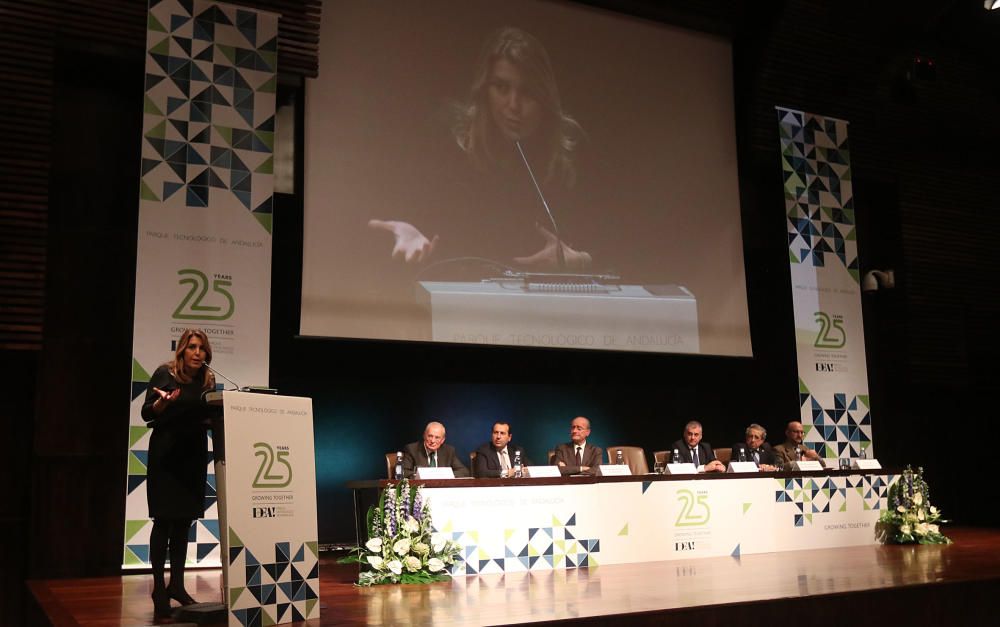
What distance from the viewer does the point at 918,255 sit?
998 centimetres

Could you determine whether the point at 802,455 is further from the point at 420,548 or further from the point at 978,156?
the point at 978,156

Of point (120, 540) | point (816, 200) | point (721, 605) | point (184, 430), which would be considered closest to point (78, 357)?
point (120, 540)

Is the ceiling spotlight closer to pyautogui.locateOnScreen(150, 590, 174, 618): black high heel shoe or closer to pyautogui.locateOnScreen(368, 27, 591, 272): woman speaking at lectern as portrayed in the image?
pyautogui.locateOnScreen(368, 27, 591, 272): woman speaking at lectern

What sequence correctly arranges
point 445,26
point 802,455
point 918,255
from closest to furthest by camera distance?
point 802,455 < point 445,26 < point 918,255

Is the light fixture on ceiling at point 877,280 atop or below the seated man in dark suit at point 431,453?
atop

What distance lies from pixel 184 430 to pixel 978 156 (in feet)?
33.1

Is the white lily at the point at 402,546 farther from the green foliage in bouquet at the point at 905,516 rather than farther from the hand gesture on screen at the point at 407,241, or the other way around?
the green foliage in bouquet at the point at 905,516

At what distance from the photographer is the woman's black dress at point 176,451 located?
3.73 metres

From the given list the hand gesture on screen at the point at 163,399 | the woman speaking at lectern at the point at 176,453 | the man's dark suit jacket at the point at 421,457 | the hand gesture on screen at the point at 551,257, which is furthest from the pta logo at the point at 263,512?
the hand gesture on screen at the point at 551,257

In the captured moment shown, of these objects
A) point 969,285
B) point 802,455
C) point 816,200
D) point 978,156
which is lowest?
point 802,455

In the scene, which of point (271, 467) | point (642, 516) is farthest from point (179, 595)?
point (642, 516)

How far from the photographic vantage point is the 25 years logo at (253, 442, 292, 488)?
11.7 ft

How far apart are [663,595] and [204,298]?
4.17m

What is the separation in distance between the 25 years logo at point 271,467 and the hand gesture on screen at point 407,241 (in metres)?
3.97
